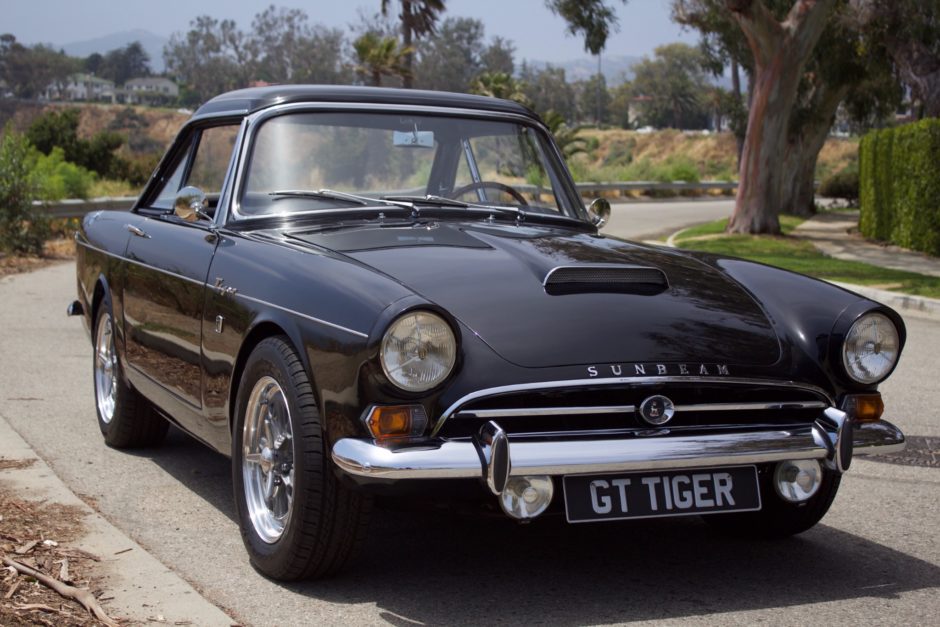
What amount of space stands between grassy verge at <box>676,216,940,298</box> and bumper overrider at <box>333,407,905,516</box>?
6.93 meters

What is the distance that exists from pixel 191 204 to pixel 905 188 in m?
17.8

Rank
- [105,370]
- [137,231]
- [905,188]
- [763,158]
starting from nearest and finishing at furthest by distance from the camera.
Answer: [137,231] < [105,370] < [905,188] < [763,158]

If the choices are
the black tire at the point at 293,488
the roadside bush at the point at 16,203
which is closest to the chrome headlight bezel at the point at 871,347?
the black tire at the point at 293,488

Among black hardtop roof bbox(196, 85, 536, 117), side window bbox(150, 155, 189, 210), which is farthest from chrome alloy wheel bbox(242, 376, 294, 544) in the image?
side window bbox(150, 155, 189, 210)

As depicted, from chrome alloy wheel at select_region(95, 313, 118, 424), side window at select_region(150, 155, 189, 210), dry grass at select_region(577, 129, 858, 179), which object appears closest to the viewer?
side window at select_region(150, 155, 189, 210)

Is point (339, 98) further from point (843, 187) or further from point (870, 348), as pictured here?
point (843, 187)

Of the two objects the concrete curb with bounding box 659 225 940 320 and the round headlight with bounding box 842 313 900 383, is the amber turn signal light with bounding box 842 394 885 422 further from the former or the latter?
the concrete curb with bounding box 659 225 940 320

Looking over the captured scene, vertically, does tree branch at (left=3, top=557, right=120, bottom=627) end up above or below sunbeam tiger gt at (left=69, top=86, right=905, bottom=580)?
below

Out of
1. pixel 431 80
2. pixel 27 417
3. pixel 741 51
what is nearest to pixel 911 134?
pixel 741 51

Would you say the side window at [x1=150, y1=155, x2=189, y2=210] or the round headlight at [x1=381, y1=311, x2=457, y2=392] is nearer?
the round headlight at [x1=381, y1=311, x2=457, y2=392]

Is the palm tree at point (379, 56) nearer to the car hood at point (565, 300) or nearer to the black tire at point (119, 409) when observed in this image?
the black tire at point (119, 409)

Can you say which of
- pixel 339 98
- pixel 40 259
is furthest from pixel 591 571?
pixel 40 259

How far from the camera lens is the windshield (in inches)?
206

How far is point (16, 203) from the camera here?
54.7 feet
